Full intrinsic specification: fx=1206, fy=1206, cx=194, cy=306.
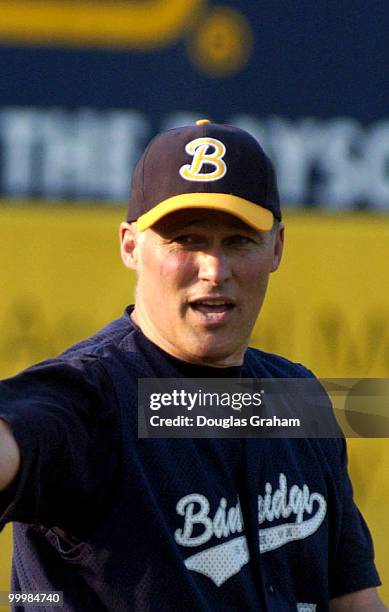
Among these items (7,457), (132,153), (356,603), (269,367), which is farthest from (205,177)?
(132,153)

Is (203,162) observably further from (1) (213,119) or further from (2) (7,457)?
(1) (213,119)

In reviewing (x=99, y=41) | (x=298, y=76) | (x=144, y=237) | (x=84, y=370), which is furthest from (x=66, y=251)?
(x=84, y=370)

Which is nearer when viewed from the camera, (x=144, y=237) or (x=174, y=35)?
(x=144, y=237)

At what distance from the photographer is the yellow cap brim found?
2.13m

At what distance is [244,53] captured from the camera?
425cm

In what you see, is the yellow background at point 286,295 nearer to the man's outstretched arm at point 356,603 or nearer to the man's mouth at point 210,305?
the man's outstretched arm at point 356,603

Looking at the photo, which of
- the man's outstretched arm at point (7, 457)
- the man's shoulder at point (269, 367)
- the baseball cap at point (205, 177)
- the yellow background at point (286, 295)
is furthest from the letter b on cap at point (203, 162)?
the yellow background at point (286, 295)

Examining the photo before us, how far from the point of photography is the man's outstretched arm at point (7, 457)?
1673 mm

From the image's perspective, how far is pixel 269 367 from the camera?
243 cm

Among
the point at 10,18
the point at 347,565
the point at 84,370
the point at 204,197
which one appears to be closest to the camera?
the point at 84,370

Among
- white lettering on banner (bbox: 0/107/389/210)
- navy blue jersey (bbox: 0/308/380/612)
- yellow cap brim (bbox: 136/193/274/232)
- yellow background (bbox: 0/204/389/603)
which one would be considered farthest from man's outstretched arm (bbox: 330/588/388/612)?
white lettering on banner (bbox: 0/107/389/210)

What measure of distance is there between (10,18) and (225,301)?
2.28m

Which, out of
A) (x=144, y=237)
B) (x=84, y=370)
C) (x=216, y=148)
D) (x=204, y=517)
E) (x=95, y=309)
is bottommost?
(x=95, y=309)

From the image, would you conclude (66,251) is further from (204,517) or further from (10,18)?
(204,517)
